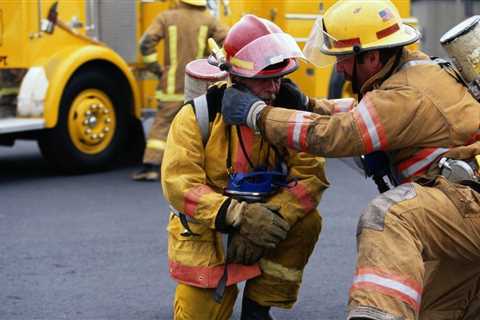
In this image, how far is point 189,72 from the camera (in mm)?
4781

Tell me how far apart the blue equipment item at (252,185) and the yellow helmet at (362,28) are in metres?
0.59

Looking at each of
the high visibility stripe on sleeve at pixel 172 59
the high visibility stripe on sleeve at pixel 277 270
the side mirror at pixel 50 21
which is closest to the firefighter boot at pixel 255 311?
the high visibility stripe on sleeve at pixel 277 270

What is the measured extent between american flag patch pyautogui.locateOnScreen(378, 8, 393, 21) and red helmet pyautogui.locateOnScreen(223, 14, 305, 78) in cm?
37

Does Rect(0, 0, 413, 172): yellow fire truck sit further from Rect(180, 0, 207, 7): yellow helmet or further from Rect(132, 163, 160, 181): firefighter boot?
Rect(180, 0, 207, 7): yellow helmet

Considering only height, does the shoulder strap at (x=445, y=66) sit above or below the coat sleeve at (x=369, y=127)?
above

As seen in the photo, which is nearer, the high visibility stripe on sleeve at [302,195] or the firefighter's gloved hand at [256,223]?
the firefighter's gloved hand at [256,223]

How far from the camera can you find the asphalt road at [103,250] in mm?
5684

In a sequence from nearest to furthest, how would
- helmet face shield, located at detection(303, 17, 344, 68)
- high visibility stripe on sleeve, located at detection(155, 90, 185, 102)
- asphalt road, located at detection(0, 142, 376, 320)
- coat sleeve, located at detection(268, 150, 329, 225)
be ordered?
1. coat sleeve, located at detection(268, 150, 329, 225)
2. helmet face shield, located at detection(303, 17, 344, 68)
3. asphalt road, located at detection(0, 142, 376, 320)
4. high visibility stripe on sleeve, located at detection(155, 90, 185, 102)

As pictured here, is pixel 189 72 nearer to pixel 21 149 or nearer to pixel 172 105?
pixel 172 105

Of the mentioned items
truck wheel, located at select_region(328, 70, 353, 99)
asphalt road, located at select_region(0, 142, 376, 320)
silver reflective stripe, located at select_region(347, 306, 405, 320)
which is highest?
silver reflective stripe, located at select_region(347, 306, 405, 320)

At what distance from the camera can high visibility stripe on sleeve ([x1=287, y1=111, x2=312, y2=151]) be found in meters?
4.02

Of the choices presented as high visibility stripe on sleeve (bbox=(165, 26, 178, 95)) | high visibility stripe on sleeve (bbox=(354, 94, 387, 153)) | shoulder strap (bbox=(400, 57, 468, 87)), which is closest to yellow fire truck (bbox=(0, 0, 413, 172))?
high visibility stripe on sleeve (bbox=(165, 26, 178, 95))

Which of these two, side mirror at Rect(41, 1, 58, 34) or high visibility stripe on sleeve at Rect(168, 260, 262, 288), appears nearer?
high visibility stripe on sleeve at Rect(168, 260, 262, 288)

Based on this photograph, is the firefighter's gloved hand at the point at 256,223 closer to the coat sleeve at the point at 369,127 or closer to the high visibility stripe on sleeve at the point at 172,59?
the coat sleeve at the point at 369,127
